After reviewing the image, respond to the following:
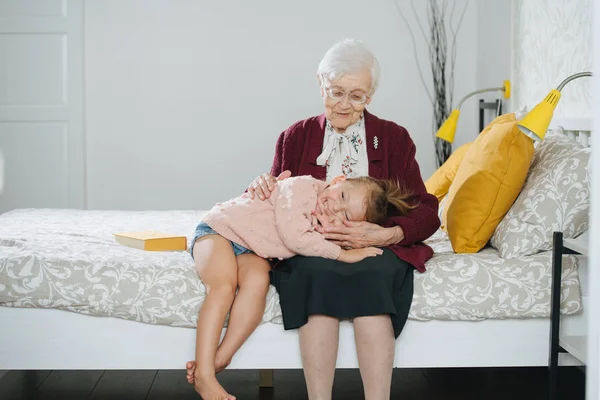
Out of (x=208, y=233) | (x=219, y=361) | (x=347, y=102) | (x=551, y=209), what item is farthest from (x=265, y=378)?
(x=551, y=209)

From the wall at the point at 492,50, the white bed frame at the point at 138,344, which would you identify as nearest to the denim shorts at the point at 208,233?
the white bed frame at the point at 138,344

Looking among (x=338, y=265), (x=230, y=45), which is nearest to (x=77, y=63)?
(x=230, y=45)

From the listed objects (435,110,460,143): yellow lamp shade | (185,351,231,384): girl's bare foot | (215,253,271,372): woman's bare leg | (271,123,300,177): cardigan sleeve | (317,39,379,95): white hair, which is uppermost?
(317,39,379,95): white hair

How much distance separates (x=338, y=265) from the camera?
85.2 inches

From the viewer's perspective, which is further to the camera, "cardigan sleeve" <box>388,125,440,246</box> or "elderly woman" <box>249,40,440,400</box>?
"cardigan sleeve" <box>388,125,440,246</box>

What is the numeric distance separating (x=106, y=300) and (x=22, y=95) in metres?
2.92

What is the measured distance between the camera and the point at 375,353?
2119 mm

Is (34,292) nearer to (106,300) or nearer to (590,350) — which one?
(106,300)

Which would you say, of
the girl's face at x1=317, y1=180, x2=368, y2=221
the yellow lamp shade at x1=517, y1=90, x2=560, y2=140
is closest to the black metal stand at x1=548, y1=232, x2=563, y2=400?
the yellow lamp shade at x1=517, y1=90, x2=560, y2=140

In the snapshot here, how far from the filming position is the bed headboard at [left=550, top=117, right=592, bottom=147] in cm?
270

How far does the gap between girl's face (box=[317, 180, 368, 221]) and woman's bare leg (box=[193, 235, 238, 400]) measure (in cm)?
32

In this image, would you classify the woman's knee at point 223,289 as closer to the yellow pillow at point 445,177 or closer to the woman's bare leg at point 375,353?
the woman's bare leg at point 375,353

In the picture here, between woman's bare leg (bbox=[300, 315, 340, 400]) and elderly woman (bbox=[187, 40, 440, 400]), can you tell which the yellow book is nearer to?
elderly woman (bbox=[187, 40, 440, 400])

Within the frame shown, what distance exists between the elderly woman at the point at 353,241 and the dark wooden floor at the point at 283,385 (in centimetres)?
50
